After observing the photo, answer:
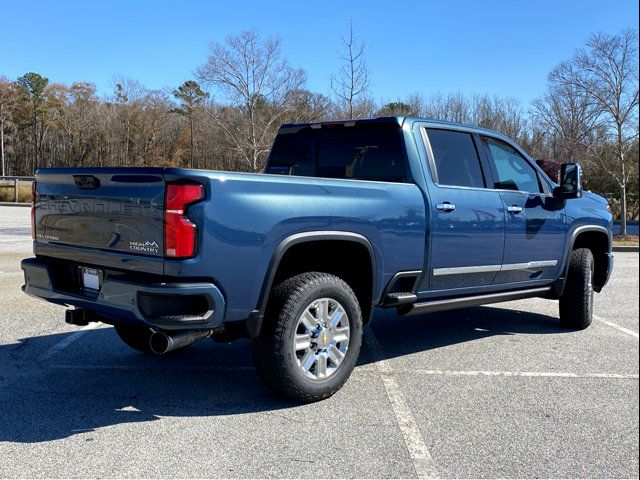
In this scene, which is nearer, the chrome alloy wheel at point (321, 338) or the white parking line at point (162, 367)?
the chrome alloy wheel at point (321, 338)

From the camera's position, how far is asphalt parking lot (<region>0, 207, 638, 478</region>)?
123 inches

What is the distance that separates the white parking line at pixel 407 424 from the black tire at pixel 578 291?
7.53 feet

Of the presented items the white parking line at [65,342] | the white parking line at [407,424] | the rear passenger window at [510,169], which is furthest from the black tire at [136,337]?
the rear passenger window at [510,169]

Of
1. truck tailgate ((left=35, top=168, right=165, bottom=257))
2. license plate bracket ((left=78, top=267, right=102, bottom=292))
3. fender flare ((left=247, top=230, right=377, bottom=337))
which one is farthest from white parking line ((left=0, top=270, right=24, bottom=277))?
fender flare ((left=247, top=230, right=377, bottom=337))

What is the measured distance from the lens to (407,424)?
3.66 m

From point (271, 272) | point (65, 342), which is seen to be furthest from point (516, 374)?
point (65, 342)

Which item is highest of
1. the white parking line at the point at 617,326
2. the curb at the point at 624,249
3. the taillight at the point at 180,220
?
the taillight at the point at 180,220

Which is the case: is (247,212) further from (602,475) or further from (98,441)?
(602,475)

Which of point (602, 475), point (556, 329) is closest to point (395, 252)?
point (602, 475)

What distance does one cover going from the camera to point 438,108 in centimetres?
2880

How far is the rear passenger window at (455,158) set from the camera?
16.2ft

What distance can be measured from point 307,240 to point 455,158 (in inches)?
76.3

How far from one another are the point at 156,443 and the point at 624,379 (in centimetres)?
357

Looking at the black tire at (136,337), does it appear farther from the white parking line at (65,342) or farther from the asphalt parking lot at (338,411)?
the white parking line at (65,342)
